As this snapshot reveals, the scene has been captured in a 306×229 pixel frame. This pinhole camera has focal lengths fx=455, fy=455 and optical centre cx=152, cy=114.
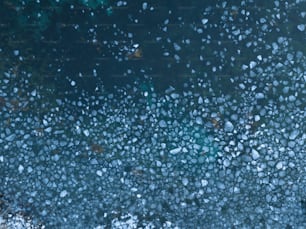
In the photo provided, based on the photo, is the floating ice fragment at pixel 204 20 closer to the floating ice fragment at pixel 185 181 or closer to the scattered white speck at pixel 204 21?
the scattered white speck at pixel 204 21

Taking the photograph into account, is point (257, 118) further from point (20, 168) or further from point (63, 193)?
→ point (20, 168)

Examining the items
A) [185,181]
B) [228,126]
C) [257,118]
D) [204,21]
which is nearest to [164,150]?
[185,181]

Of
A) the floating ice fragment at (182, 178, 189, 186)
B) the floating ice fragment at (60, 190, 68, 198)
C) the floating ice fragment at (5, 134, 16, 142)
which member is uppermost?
the floating ice fragment at (5, 134, 16, 142)

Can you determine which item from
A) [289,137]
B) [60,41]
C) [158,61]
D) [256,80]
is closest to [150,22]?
[158,61]

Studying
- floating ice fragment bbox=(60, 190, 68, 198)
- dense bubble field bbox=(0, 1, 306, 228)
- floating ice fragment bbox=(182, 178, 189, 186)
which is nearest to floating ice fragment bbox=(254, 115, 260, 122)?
dense bubble field bbox=(0, 1, 306, 228)

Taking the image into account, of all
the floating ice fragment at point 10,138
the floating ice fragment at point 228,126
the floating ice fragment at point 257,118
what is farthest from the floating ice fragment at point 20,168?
the floating ice fragment at point 257,118

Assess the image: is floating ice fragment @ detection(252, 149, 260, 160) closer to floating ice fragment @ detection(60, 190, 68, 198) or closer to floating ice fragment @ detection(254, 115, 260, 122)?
floating ice fragment @ detection(254, 115, 260, 122)

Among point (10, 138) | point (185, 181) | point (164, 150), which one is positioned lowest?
point (185, 181)

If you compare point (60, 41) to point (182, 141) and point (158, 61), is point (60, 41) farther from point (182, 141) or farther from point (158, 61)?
point (182, 141)
